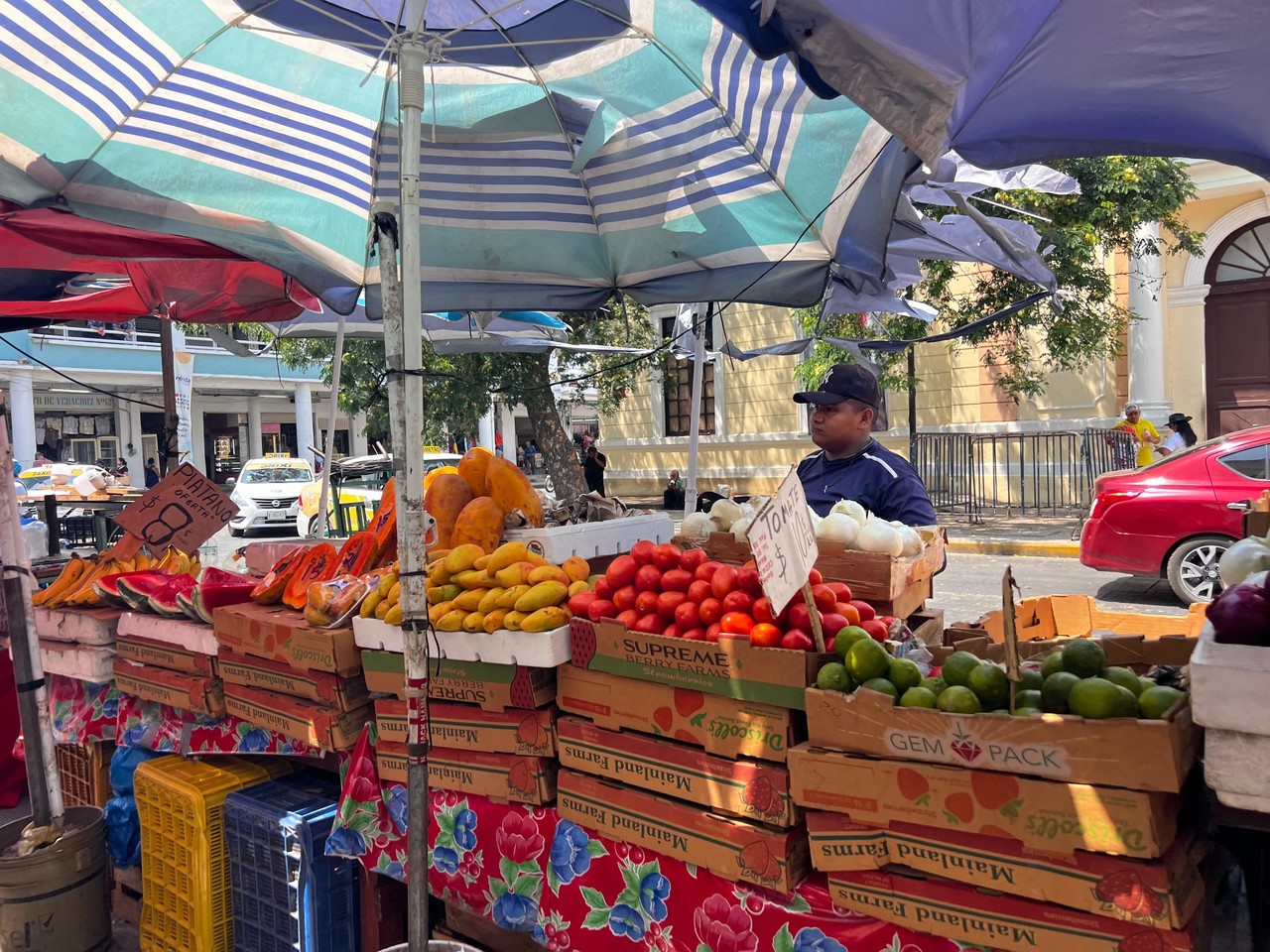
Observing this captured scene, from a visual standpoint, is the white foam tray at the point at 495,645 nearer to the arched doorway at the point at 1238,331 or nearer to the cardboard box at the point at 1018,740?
the cardboard box at the point at 1018,740

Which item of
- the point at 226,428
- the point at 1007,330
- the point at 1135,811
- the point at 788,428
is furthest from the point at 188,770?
the point at 226,428

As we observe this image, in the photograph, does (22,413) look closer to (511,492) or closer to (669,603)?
(511,492)

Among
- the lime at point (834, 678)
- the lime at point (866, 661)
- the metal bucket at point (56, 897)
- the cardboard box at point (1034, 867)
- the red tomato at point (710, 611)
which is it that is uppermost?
the red tomato at point (710, 611)

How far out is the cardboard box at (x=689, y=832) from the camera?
2.35 meters

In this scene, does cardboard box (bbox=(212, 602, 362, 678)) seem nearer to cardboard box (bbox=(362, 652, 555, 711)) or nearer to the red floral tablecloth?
cardboard box (bbox=(362, 652, 555, 711))

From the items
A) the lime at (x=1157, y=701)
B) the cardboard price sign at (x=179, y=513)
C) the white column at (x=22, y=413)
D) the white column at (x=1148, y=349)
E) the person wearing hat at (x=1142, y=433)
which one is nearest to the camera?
the lime at (x=1157, y=701)

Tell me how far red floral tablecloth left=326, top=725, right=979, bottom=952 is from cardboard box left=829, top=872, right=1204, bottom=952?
64 millimetres

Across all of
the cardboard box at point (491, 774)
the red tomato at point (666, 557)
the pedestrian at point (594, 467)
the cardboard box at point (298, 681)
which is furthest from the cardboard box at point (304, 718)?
the pedestrian at point (594, 467)

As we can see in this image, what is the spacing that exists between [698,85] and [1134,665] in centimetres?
288

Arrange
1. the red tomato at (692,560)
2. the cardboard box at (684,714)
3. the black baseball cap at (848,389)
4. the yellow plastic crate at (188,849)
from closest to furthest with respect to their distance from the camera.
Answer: the cardboard box at (684,714) → the red tomato at (692,560) → the yellow plastic crate at (188,849) → the black baseball cap at (848,389)

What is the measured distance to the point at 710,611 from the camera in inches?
101

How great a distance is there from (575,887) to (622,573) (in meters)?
0.98

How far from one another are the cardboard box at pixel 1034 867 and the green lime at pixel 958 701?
27 centimetres

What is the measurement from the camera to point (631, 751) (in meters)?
2.64
